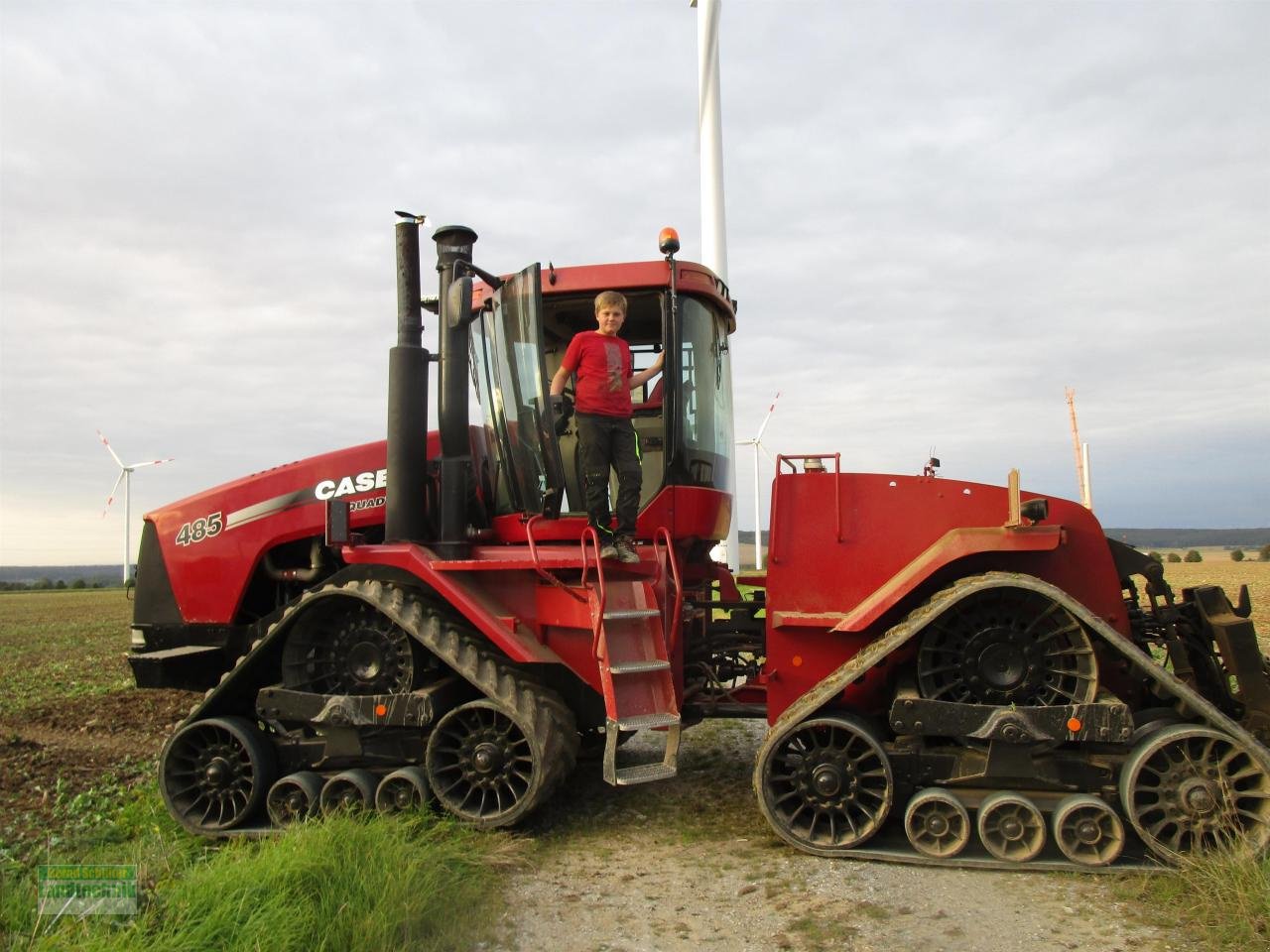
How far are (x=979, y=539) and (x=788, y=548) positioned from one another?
42.1 inches

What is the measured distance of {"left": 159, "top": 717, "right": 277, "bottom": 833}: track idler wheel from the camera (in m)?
5.80

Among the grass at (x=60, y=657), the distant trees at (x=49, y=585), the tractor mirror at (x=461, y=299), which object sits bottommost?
the grass at (x=60, y=657)

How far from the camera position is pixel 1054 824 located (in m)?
4.77

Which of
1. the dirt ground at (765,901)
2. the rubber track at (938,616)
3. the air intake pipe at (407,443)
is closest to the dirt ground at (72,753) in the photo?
the air intake pipe at (407,443)

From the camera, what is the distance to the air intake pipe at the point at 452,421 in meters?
6.19

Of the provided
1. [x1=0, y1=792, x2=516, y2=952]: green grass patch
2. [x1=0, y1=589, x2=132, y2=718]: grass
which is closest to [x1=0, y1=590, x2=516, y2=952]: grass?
[x1=0, y1=792, x2=516, y2=952]: green grass patch

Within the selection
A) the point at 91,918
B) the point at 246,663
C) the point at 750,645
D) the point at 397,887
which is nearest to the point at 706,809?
the point at 750,645

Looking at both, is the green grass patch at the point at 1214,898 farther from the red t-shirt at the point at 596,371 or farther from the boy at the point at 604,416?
the red t-shirt at the point at 596,371

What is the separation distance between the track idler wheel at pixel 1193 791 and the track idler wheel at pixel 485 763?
3.12 metres

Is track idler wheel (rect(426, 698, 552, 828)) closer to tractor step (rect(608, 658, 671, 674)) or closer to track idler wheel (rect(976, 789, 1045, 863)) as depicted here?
tractor step (rect(608, 658, 671, 674))

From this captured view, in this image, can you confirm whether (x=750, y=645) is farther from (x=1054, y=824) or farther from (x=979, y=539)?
(x=1054, y=824)

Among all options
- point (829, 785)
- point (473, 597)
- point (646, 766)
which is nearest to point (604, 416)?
point (473, 597)

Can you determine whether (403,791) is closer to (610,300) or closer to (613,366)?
(613,366)

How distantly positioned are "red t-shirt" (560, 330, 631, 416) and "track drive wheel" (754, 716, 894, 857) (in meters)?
2.19
